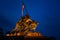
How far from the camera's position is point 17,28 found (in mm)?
57406

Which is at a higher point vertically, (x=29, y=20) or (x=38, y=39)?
(x=29, y=20)

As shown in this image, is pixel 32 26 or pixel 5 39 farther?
pixel 32 26

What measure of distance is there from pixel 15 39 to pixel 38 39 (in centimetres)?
595

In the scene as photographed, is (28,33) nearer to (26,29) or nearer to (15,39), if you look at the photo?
(26,29)

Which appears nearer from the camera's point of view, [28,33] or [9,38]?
[9,38]

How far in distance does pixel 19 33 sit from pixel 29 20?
4.24m

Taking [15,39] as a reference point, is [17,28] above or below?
above

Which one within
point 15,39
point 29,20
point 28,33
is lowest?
point 15,39

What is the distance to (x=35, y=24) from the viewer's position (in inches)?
2229

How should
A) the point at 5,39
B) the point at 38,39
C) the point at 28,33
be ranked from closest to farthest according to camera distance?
the point at 5,39 < the point at 38,39 < the point at 28,33

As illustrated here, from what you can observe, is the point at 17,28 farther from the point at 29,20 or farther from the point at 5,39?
the point at 5,39

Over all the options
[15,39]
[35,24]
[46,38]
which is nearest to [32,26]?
[35,24]

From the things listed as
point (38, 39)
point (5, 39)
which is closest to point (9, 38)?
point (5, 39)

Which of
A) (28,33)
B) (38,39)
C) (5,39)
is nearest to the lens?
(5,39)
